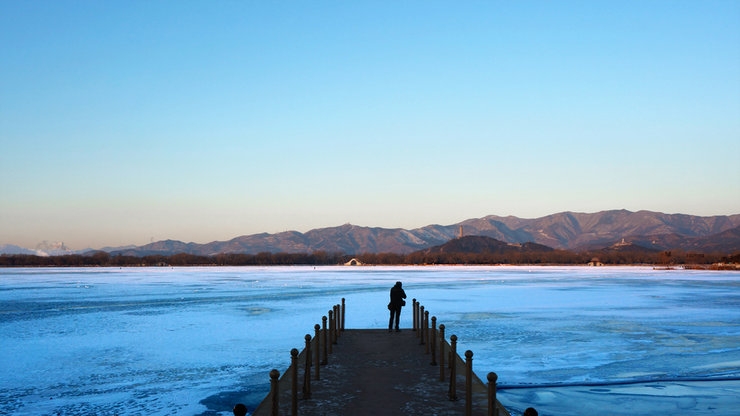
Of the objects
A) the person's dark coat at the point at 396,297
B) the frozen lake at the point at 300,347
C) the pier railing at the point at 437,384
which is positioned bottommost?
the frozen lake at the point at 300,347

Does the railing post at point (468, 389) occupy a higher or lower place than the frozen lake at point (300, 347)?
higher

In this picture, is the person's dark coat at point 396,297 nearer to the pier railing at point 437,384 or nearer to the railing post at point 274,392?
the pier railing at point 437,384

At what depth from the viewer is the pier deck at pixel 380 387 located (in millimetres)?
11039

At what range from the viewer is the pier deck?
1104 cm

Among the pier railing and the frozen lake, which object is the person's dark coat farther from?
the pier railing

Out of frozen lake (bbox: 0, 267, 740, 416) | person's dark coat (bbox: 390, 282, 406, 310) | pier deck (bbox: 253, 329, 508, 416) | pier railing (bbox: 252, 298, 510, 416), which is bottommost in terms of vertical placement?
frozen lake (bbox: 0, 267, 740, 416)

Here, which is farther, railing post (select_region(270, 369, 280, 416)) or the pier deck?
the pier deck

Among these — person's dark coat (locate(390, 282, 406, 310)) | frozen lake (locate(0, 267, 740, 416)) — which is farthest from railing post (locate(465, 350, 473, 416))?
person's dark coat (locate(390, 282, 406, 310))

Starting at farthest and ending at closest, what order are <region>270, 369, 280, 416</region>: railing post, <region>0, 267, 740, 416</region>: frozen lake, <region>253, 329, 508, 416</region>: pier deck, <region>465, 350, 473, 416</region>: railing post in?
<region>0, 267, 740, 416</region>: frozen lake → <region>253, 329, 508, 416</region>: pier deck → <region>465, 350, 473, 416</region>: railing post → <region>270, 369, 280, 416</region>: railing post

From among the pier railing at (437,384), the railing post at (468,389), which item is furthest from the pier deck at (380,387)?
the railing post at (468,389)

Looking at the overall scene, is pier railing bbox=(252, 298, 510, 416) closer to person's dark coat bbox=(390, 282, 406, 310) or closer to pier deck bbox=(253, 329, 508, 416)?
pier deck bbox=(253, 329, 508, 416)


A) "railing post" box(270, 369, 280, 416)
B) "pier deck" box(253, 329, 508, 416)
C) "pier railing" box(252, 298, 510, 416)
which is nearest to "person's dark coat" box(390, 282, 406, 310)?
"pier deck" box(253, 329, 508, 416)

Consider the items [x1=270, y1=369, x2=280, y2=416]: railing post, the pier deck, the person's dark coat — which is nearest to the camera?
[x1=270, y1=369, x2=280, y2=416]: railing post

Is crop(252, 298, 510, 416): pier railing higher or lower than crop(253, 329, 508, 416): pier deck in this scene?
higher
